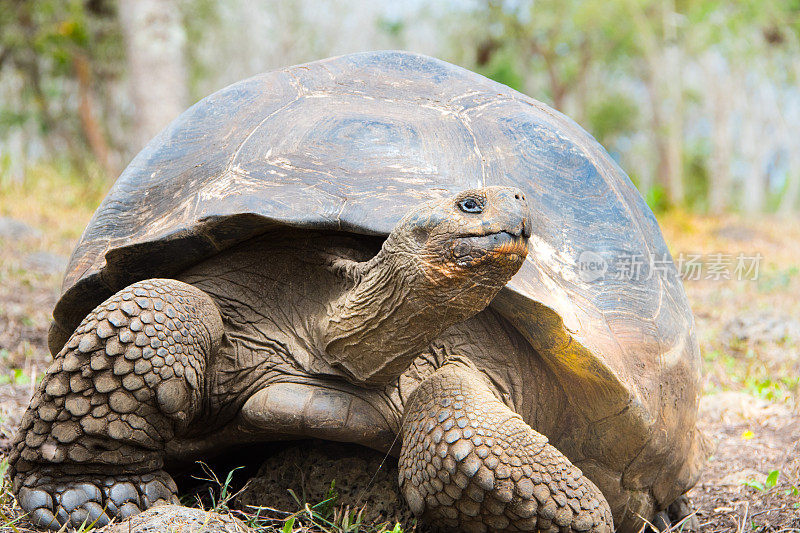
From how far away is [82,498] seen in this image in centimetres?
210

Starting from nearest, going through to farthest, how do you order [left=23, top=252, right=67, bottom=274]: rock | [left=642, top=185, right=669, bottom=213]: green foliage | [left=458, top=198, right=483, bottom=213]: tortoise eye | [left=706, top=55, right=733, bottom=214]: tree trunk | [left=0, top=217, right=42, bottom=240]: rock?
[left=458, top=198, right=483, bottom=213]: tortoise eye < [left=23, top=252, right=67, bottom=274]: rock < [left=0, top=217, right=42, bottom=240]: rock < [left=642, top=185, right=669, bottom=213]: green foliage < [left=706, top=55, right=733, bottom=214]: tree trunk

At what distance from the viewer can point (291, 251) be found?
7.85ft

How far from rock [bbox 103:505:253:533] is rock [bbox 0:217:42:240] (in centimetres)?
575

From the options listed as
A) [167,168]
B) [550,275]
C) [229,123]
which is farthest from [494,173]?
[167,168]

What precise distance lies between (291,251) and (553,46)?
19375 millimetres

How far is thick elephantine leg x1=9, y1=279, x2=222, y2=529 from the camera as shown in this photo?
6.77 ft

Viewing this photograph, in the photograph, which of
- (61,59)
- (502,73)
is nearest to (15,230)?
(61,59)

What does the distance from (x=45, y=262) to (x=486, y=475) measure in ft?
16.9

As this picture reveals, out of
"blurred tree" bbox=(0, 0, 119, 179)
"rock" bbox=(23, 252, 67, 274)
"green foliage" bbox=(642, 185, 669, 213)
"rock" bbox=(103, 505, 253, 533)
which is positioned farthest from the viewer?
"blurred tree" bbox=(0, 0, 119, 179)

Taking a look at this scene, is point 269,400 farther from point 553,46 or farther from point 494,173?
point 553,46

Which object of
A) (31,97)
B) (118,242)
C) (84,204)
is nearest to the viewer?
(118,242)

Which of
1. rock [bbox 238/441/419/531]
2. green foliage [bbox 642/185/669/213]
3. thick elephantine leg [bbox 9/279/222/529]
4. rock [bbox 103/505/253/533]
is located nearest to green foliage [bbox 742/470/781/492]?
rock [bbox 238/441/419/531]

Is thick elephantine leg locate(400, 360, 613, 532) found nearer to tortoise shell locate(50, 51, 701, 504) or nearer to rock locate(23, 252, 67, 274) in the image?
tortoise shell locate(50, 51, 701, 504)

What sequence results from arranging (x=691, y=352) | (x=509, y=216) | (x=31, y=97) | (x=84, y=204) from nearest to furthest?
(x=509, y=216)
(x=691, y=352)
(x=84, y=204)
(x=31, y=97)
